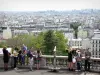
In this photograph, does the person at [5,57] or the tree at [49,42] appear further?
the tree at [49,42]

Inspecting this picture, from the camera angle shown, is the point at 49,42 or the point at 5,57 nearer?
the point at 5,57

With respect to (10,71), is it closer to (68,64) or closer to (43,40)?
(68,64)

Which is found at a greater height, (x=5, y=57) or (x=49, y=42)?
(x=5, y=57)

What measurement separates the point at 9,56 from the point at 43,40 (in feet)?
212

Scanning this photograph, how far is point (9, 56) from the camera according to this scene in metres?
16.5

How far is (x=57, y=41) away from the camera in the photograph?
80.2 meters

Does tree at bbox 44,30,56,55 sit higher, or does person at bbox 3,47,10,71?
person at bbox 3,47,10,71

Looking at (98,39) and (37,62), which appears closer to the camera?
(37,62)

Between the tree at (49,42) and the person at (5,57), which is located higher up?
the person at (5,57)

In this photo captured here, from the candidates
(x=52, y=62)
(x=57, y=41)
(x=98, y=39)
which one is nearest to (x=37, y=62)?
(x=52, y=62)

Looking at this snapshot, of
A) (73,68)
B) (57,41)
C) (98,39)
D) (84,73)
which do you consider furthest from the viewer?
(98,39)

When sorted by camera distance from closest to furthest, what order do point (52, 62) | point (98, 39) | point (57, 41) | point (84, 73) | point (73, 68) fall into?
point (84, 73) < point (73, 68) < point (52, 62) < point (57, 41) < point (98, 39)

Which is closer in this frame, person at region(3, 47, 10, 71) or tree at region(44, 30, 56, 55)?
person at region(3, 47, 10, 71)

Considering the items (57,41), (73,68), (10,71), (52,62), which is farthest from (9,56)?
(57,41)
